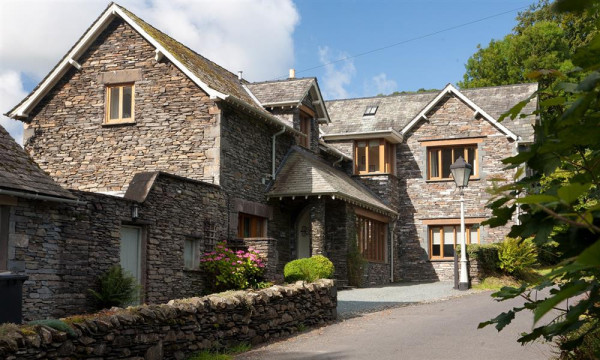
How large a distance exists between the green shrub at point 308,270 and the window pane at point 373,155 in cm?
1230

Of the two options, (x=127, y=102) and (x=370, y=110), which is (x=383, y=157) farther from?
(x=127, y=102)

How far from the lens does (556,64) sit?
43.6m

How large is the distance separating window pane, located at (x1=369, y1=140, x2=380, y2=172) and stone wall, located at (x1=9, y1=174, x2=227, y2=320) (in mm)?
11268

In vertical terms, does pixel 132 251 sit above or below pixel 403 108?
below

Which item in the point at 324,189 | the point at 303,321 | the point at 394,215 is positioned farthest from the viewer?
the point at 394,215

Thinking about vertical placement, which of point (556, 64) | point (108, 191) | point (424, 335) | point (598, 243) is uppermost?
point (556, 64)

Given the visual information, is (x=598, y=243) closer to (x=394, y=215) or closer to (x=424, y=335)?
(x=424, y=335)

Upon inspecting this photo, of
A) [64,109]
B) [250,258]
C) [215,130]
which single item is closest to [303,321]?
[250,258]

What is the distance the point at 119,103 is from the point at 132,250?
656 centimetres

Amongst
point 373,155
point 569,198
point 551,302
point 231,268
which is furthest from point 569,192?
point 373,155

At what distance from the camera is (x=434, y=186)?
100ft

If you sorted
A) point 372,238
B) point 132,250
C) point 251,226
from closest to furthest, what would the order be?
point 132,250, point 251,226, point 372,238

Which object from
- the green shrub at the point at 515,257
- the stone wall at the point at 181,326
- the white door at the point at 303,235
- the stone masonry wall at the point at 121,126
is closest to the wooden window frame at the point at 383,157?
the white door at the point at 303,235

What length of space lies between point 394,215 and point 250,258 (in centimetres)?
1096
